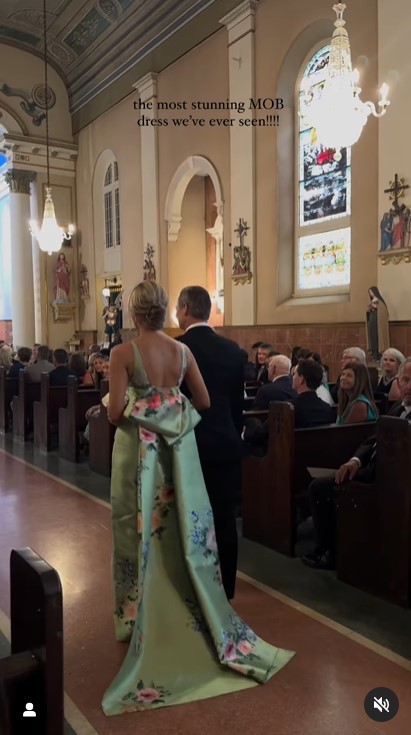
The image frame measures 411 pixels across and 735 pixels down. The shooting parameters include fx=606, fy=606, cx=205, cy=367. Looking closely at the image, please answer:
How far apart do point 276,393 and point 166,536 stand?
244 centimetres

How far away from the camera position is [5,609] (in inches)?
124

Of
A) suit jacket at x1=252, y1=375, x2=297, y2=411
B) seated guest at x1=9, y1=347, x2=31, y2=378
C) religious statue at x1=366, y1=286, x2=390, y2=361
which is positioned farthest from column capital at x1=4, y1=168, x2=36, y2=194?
suit jacket at x1=252, y1=375, x2=297, y2=411

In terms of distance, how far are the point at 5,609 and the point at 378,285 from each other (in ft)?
22.0

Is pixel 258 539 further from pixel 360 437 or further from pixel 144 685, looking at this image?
pixel 144 685

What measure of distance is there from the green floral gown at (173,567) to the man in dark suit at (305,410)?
1.62 m

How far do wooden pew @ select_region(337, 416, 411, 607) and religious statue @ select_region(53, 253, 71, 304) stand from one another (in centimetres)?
1467

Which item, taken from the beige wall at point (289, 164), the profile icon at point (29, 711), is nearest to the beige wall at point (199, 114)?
the beige wall at point (289, 164)

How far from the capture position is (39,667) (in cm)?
100

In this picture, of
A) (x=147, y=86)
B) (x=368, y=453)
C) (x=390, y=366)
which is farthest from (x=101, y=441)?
(x=147, y=86)

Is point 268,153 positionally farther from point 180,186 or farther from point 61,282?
point 61,282

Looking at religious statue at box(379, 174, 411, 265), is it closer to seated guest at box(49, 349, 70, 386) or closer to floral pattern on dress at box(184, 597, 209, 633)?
seated guest at box(49, 349, 70, 386)

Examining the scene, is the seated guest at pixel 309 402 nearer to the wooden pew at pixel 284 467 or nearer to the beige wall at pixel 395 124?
the wooden pew at pixel 284 467

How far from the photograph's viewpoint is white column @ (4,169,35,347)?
16.7 meters

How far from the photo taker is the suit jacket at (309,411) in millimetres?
4203
